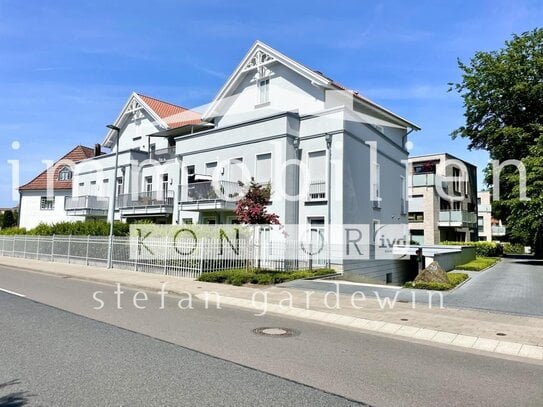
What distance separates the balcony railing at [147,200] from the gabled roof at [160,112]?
5287mm

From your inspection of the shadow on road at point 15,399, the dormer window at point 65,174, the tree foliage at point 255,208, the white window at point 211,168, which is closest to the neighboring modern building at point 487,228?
the white window at point 211,168

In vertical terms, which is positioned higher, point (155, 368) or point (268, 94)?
point (268, 94)

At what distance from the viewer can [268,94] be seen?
81.6ft

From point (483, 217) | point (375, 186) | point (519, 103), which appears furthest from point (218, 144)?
point (483, 217)

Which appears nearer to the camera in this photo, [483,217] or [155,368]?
[155,368]

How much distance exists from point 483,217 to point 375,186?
54.4 metres

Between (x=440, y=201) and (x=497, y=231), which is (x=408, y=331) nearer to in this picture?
(x=440, y=201)

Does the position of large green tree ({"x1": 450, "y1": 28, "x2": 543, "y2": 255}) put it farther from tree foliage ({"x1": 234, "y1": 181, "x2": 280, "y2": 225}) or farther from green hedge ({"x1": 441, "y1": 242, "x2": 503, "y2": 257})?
tree foliage ({"x1": 234, "y1": 181, "x2": 280, "y2": 225})

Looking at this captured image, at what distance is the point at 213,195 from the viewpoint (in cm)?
2303

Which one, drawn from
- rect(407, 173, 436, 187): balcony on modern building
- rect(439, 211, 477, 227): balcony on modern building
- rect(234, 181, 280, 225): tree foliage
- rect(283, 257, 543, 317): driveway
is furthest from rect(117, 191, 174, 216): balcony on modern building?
rect(439, 211, 477, 227): balcony on modern building

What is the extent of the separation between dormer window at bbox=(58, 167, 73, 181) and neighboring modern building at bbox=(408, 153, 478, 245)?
36268 mm

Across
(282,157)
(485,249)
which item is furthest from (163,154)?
(485,249)

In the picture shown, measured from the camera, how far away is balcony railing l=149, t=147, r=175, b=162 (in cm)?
3000

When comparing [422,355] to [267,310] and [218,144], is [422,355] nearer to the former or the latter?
[267,310]
